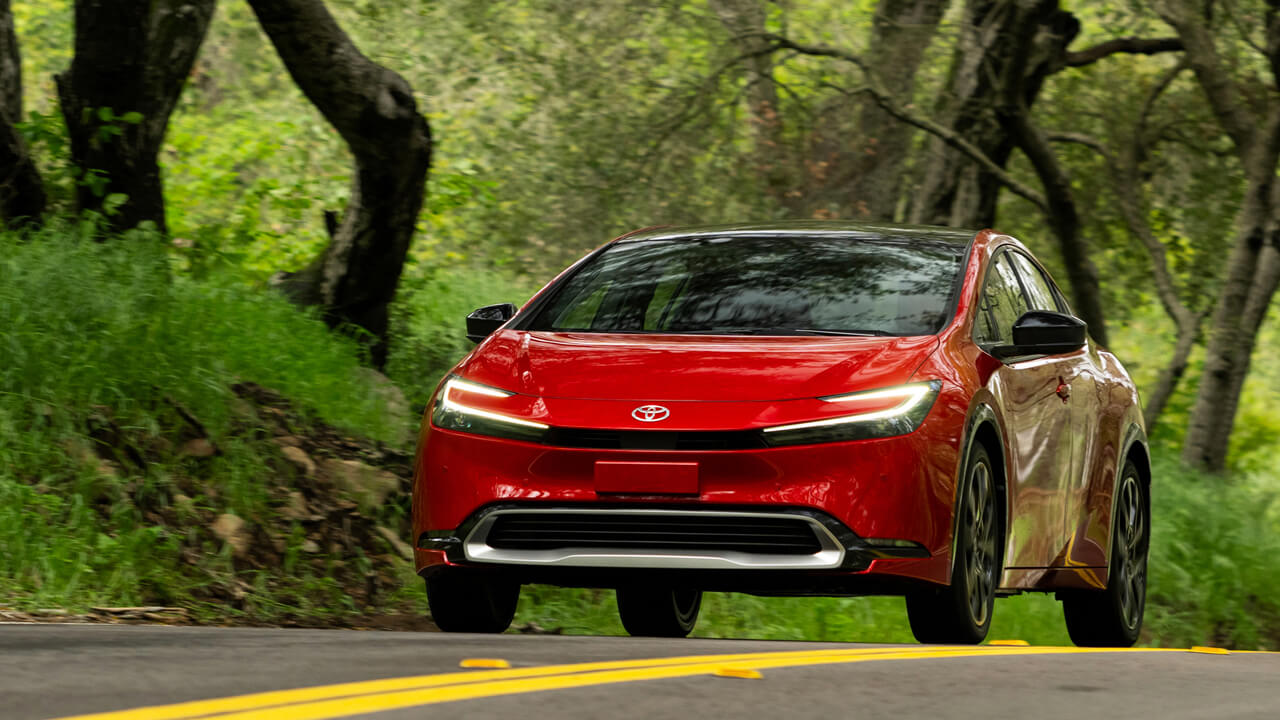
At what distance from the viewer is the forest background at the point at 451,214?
30.5 ft

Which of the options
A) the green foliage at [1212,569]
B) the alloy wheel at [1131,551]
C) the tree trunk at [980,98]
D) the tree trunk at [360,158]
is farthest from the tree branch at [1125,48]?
the alloy wheel at [1131,551]

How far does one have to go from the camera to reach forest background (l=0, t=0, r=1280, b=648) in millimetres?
9289

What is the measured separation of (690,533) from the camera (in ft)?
20.0

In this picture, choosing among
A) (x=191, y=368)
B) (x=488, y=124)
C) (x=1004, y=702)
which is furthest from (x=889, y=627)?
(x=488, y=124)

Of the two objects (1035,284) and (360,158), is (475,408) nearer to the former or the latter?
(1035,284)

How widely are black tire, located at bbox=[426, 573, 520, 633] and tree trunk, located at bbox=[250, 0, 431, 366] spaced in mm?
6503

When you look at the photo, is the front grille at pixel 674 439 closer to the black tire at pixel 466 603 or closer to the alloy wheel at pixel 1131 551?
the black tire at pixel 466 603

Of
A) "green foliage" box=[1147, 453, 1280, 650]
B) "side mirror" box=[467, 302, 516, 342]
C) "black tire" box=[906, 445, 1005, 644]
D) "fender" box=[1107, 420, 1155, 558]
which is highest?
"side mirror" box=[467, 302, 516, 342]

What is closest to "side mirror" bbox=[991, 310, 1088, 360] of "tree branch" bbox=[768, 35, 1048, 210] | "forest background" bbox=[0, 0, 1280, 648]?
"forest background" bbox=[0, 0, 1280, 648]

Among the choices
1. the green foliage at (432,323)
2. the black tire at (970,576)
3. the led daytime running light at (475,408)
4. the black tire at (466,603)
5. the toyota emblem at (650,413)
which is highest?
the toyota emblem at (650,413)

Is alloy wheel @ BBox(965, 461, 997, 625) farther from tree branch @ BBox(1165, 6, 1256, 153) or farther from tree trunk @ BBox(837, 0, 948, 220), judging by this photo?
tree trunk @ BBox(837, 0, 948, 220)

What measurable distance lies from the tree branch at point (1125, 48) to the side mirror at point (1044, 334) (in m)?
12.9

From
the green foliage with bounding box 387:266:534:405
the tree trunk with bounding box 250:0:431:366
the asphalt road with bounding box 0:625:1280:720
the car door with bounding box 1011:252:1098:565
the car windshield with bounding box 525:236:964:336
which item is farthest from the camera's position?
the green foliage with bounding box 387:266:534:405

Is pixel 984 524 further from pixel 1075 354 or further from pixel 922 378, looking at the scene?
pixel 1075 354
